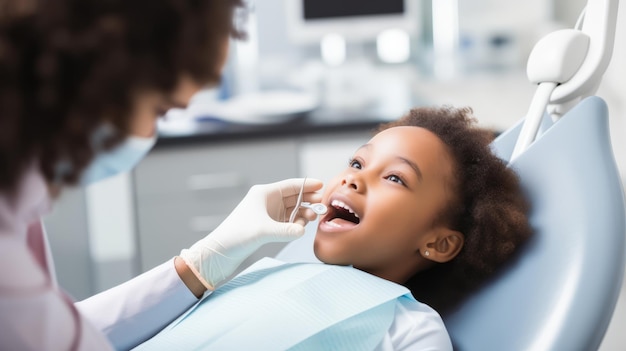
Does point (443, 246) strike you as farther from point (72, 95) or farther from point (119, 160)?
point (72, 95)

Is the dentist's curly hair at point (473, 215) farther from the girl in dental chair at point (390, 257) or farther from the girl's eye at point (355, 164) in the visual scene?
the girl's eye at point (355, 164)

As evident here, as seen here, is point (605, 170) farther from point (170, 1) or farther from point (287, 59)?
point (287, 59)

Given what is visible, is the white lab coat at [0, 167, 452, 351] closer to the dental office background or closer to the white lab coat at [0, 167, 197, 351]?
the white lab coat at [0, 167, 197, 351]

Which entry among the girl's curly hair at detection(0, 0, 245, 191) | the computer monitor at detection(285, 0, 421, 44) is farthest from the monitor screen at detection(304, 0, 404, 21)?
the girl's curly hair at detection(0, 0, 245, 191)

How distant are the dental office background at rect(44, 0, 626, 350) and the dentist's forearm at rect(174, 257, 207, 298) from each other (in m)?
1.24

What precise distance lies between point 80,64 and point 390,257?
761 mm

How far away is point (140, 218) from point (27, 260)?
1842 millimetres

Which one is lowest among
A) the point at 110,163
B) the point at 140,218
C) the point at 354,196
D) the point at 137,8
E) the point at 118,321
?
the point at 140,218

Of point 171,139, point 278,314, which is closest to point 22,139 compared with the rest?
point 278,314

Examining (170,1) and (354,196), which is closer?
(170,1)

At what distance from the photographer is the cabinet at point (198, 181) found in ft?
8.13

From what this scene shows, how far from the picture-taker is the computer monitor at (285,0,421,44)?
2977 millimetres

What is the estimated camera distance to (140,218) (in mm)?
2537

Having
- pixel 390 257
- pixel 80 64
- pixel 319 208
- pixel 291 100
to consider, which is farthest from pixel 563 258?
pixel 291 100
